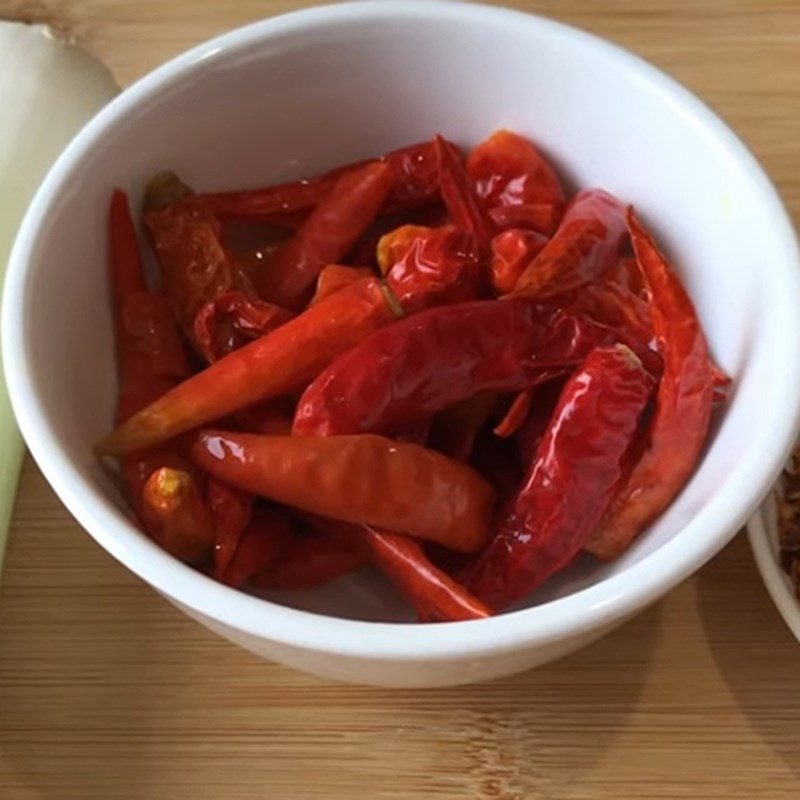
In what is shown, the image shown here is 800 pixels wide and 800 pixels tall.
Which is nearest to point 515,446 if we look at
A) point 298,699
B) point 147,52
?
point 298,699

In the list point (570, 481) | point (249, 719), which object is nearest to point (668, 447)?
point (570, 481)

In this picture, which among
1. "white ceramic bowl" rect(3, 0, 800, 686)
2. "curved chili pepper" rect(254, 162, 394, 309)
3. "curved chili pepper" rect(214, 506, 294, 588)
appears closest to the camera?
"white ceramic bowl" rect(3, 0, 800, 686)

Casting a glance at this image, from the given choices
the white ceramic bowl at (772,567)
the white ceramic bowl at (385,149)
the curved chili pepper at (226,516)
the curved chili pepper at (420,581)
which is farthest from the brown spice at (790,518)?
the curved chili pepper at (226,516)

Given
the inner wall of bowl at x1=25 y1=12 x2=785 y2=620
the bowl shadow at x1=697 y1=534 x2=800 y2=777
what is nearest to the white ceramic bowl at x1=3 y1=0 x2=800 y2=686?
the inner wall of bowl at x1=25 y1=12 x2=785 y2=620

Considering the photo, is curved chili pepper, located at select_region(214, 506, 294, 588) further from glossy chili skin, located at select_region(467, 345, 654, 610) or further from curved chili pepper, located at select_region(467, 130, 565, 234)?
curved chili pepper, located at select_region(467, 130, 565, 234)

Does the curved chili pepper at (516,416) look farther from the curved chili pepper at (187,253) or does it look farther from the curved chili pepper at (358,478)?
the curved chili pepper at (187,253)

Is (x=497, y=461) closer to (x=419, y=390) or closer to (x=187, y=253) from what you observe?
(x=419, y=390)

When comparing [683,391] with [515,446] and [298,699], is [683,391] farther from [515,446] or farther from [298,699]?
[298,699]

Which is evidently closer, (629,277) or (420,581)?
(420,581)
